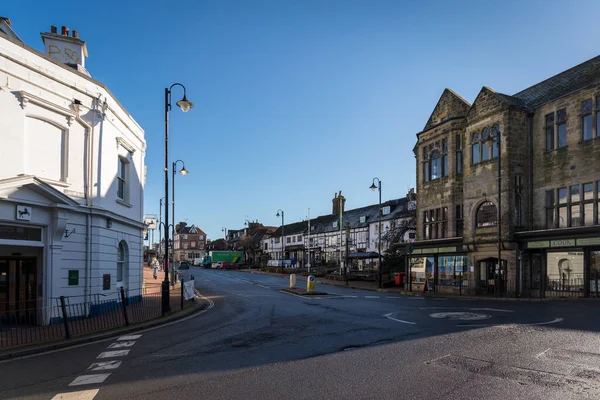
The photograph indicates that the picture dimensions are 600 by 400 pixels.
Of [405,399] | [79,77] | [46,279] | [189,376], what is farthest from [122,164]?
[405,399]

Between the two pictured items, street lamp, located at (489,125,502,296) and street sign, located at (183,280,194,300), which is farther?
→ street lamp, located at (489,125,502,296)

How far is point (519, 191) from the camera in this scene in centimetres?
2588

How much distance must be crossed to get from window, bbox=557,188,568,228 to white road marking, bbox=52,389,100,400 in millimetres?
23976

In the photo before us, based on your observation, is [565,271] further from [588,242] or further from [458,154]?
[458,154]

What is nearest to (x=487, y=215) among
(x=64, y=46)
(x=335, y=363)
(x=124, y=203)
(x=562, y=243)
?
(x=562, y=243)

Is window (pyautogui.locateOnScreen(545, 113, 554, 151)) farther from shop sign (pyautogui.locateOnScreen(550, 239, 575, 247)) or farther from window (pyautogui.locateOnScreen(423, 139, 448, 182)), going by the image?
window (pyautogui.locateOnScreen(423, 139, 448, 182))

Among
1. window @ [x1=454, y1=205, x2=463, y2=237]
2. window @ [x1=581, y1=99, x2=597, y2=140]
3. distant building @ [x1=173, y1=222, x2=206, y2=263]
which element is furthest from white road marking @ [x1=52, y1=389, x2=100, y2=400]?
distant building @ [x1=173, y1=222, x2=206, y2=263]

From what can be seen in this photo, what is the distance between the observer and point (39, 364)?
9.11 metres

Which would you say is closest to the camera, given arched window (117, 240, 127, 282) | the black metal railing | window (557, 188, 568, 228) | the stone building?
the black metal railing

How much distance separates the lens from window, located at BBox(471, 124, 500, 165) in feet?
87.8

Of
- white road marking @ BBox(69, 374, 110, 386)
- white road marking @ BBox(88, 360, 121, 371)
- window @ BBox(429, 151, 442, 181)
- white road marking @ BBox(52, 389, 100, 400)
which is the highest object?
window @ BBox(429, 151, 442, 181)

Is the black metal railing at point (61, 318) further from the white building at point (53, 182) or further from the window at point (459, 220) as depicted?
the window at point (459, 220)

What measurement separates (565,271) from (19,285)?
79.5 ft

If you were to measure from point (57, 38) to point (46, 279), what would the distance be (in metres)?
10.4
